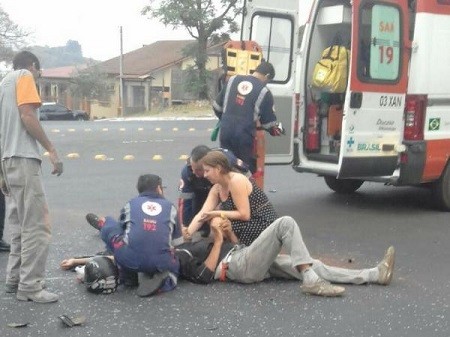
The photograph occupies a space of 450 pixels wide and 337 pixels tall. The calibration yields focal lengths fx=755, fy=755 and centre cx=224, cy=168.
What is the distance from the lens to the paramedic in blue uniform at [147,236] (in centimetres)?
537

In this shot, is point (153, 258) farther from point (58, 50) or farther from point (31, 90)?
point (58, 50)

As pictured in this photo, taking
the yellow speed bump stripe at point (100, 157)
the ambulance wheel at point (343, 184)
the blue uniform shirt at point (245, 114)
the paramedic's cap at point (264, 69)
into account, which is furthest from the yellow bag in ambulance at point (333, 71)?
the yellow speed bump stripe at point (100, 157)

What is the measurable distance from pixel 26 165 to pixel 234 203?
1.68m

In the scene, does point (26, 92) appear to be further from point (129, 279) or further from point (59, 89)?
point (59, 89)

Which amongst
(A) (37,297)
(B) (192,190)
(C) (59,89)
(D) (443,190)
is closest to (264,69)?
(B) (192,190)

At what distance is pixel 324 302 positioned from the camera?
536 centimetres

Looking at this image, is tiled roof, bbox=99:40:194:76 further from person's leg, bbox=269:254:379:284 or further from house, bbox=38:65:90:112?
person's leg, bbox=269:254:379:284

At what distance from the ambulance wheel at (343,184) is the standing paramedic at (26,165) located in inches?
211

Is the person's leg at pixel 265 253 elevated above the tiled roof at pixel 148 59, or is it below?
below

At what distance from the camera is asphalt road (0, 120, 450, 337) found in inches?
192

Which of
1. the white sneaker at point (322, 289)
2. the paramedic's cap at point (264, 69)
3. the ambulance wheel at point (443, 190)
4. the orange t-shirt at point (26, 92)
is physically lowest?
the white sneaker at point (322, 289)

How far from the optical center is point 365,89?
8031mm

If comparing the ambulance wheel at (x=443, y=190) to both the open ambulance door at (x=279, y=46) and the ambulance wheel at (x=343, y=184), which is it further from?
the open ambulance door at (x=279, y=46)

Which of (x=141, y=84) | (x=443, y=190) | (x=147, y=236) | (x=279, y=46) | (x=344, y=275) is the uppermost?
(x=279, y=46)
